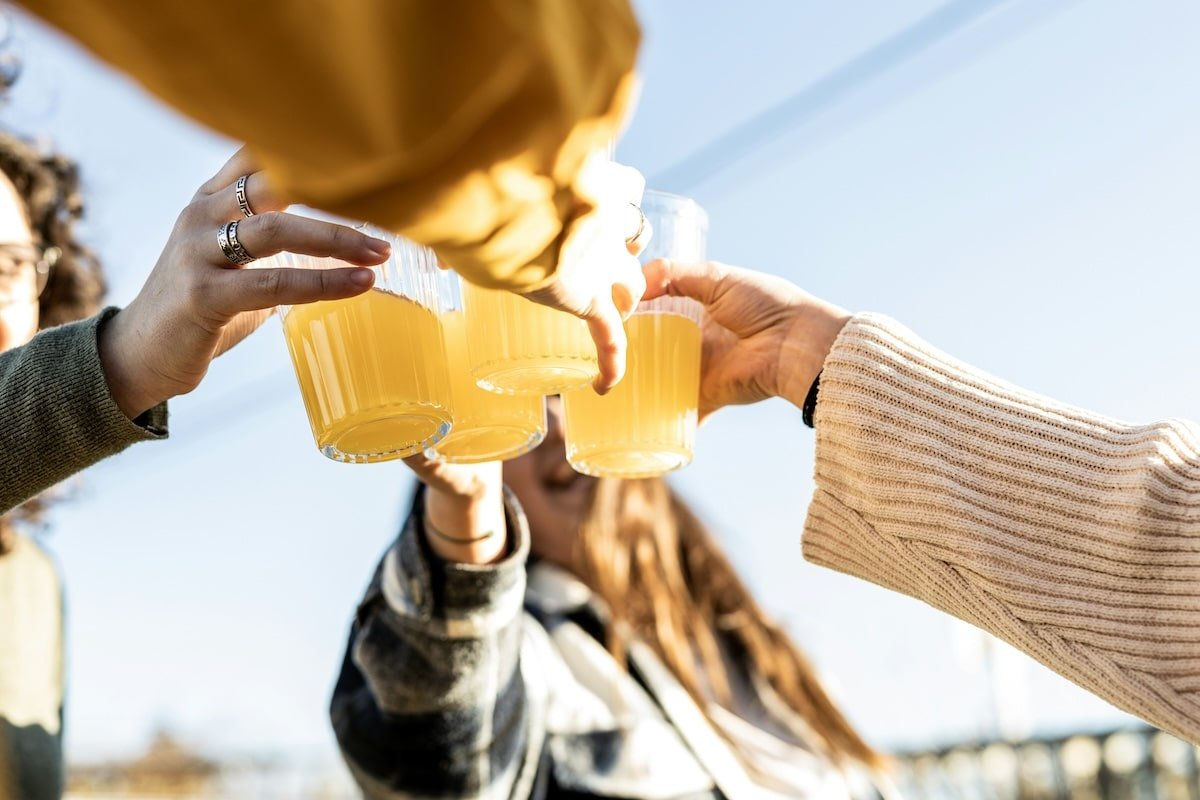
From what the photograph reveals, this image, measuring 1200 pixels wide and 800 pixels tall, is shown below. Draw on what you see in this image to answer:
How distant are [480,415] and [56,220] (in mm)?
1771

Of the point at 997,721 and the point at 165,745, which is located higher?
the point at 997,721

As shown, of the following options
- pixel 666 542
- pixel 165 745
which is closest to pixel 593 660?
pixel 666 542

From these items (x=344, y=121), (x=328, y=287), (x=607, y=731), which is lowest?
(x=607, y=731)

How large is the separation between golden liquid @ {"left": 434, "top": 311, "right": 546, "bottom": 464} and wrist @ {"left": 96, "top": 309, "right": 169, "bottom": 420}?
0.39 metres

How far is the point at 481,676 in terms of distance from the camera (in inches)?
79.3

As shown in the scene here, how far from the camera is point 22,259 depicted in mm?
2137

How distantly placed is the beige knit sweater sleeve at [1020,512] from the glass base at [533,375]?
40 centimetres

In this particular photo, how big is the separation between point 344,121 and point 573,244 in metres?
0.31

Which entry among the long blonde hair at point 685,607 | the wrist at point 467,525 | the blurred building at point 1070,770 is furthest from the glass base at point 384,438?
the blurred building at point 1070,770

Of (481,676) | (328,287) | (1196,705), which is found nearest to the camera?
(328,287)

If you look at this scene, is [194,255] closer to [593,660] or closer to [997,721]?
[593,660]

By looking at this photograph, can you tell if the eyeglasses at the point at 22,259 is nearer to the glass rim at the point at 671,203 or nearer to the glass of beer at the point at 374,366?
the glass of beer at the point at 374,366

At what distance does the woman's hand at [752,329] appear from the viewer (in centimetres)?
168

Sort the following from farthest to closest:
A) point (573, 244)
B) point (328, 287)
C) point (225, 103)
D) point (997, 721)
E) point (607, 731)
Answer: point (997, 721) → point (607, 731) → point (328, 287) → point (573, 244) → point (225, 103)
